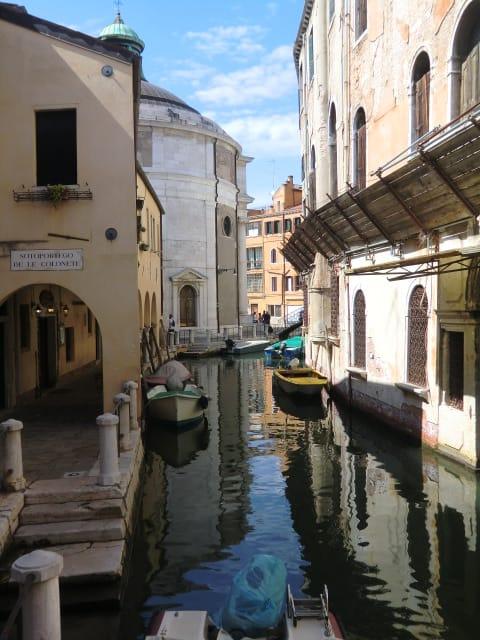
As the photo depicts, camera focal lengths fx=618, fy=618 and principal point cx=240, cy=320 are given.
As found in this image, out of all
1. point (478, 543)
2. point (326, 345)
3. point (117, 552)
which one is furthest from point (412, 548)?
point (326, 345)

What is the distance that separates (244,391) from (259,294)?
35225mm

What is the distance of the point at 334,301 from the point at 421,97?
7.28m

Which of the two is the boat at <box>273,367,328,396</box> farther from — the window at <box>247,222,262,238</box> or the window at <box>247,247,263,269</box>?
the window at <box>247,222,262,238</box>

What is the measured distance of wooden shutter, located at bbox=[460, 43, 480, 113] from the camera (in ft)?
31.6

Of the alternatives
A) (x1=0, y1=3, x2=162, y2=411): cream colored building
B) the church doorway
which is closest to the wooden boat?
(x1=0, y1=3, x2=162, y2=411): cream colored building

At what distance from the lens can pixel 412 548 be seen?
700 centimetres

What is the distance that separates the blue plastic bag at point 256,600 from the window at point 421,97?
9.06m

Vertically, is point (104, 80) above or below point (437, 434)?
above

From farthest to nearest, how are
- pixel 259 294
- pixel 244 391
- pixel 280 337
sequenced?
pixel 259 294 < pixel 280 337 < pixel 244 391

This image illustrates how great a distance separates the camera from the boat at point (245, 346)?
34.6 m

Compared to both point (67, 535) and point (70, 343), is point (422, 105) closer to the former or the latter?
point (67, 535)

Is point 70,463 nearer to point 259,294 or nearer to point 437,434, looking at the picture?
point 437,434

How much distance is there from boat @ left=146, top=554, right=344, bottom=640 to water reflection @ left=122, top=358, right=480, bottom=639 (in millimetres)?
545

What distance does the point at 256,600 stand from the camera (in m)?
4.82
